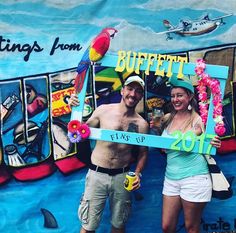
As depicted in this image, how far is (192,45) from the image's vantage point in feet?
14.5

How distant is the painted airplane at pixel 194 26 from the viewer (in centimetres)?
438

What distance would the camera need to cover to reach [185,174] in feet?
12.5

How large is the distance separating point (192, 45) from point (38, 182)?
1.96 m

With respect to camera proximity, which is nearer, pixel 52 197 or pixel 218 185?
pixel 218 185

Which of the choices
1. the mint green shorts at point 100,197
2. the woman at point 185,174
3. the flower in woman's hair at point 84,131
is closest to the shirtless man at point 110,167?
the mint green shorts at point 100,197

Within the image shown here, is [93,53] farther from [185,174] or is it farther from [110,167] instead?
[185,174]

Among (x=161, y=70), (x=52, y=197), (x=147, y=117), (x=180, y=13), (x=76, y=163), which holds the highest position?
(x=180, y=13)

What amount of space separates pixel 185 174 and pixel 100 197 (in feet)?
2.44

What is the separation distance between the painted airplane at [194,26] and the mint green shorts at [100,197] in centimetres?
146

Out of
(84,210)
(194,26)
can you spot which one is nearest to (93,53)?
(194,26)

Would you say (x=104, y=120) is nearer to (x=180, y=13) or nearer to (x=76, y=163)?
(x=76, y=163)

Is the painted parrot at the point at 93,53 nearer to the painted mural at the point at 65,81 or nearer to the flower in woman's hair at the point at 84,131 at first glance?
the flower in woman's hair at the point at 84,131

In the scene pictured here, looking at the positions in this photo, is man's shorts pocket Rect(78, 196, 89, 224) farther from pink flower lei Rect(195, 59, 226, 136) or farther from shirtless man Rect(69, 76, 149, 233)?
pink flower lei Rect(195, 59, 226, 136)

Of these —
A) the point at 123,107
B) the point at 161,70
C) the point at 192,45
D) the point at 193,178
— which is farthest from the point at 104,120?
the point at 192,45
